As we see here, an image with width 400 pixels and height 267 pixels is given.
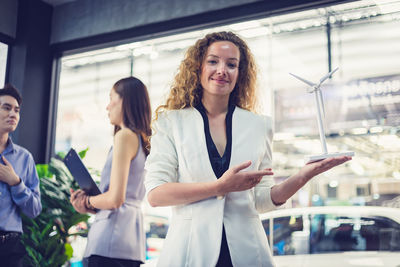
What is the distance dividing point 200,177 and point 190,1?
289 cm

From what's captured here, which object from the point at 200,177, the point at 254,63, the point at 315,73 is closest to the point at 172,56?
the point at 315,73

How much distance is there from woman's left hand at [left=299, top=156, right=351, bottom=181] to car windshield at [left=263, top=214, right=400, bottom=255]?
2.09 meters

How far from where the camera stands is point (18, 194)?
2365 mm

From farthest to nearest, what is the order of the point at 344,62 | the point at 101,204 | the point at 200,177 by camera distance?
the point at 344,62
the point at 101,204
the point at 200,177

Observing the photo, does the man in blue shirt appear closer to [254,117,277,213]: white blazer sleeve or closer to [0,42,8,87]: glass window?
[254,117,277,213]: white blazer sleeve

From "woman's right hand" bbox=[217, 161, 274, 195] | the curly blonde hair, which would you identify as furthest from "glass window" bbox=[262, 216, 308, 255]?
"woman's right hand" bbox=[217, 161, 274, 195]

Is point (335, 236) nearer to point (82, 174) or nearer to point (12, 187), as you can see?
point (82, 174)

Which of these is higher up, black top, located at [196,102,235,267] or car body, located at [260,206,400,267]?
black top, located at [196,102,235,267]

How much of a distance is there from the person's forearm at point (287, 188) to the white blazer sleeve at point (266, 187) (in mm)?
17

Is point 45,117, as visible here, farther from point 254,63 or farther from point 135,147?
point 254,63

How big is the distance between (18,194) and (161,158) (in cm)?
147

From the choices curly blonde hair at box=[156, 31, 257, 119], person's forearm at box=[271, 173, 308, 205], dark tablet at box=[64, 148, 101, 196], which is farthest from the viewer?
dark tablet at box=[64, 148, 101, 196]

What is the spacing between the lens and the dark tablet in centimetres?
197

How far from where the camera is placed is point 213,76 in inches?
53.2
